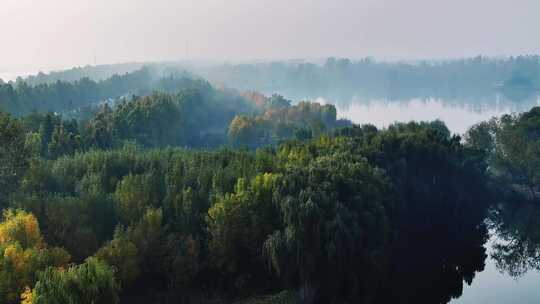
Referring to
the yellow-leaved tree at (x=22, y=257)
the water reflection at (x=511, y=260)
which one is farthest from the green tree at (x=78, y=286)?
the water reflection at (x=511, y=260)

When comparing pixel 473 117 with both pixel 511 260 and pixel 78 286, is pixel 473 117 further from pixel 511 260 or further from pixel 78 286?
pixel 78 286

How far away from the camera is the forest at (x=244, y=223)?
18.6m

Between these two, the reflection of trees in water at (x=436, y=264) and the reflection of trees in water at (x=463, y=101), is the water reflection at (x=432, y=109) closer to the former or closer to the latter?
the reflection of trees in water at (x=463, y=101)

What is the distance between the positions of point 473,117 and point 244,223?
72124mm

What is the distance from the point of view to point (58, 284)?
1430 centimetres

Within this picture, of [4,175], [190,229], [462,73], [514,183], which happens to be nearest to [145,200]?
[190,229]

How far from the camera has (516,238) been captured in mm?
30578

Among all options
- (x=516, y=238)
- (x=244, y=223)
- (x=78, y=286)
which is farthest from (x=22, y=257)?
(x=516, y=238)

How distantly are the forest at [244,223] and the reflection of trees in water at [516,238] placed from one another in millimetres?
261

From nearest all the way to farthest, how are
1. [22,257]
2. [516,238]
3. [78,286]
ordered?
1. [78,286]
2. [22,257]
3. [516,238]

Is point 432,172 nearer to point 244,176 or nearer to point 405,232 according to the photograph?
point 405,232

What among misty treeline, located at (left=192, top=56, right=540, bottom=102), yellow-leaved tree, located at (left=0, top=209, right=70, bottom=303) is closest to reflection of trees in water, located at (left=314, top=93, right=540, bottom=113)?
misty treeline, located at (left=192, top=56, right=540, bottom=102)

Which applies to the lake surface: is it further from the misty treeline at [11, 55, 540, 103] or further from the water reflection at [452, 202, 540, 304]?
the misty treeline at [11, 55, 540, 103]

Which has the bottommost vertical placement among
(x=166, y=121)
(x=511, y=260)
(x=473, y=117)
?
(x=511, y=260)
